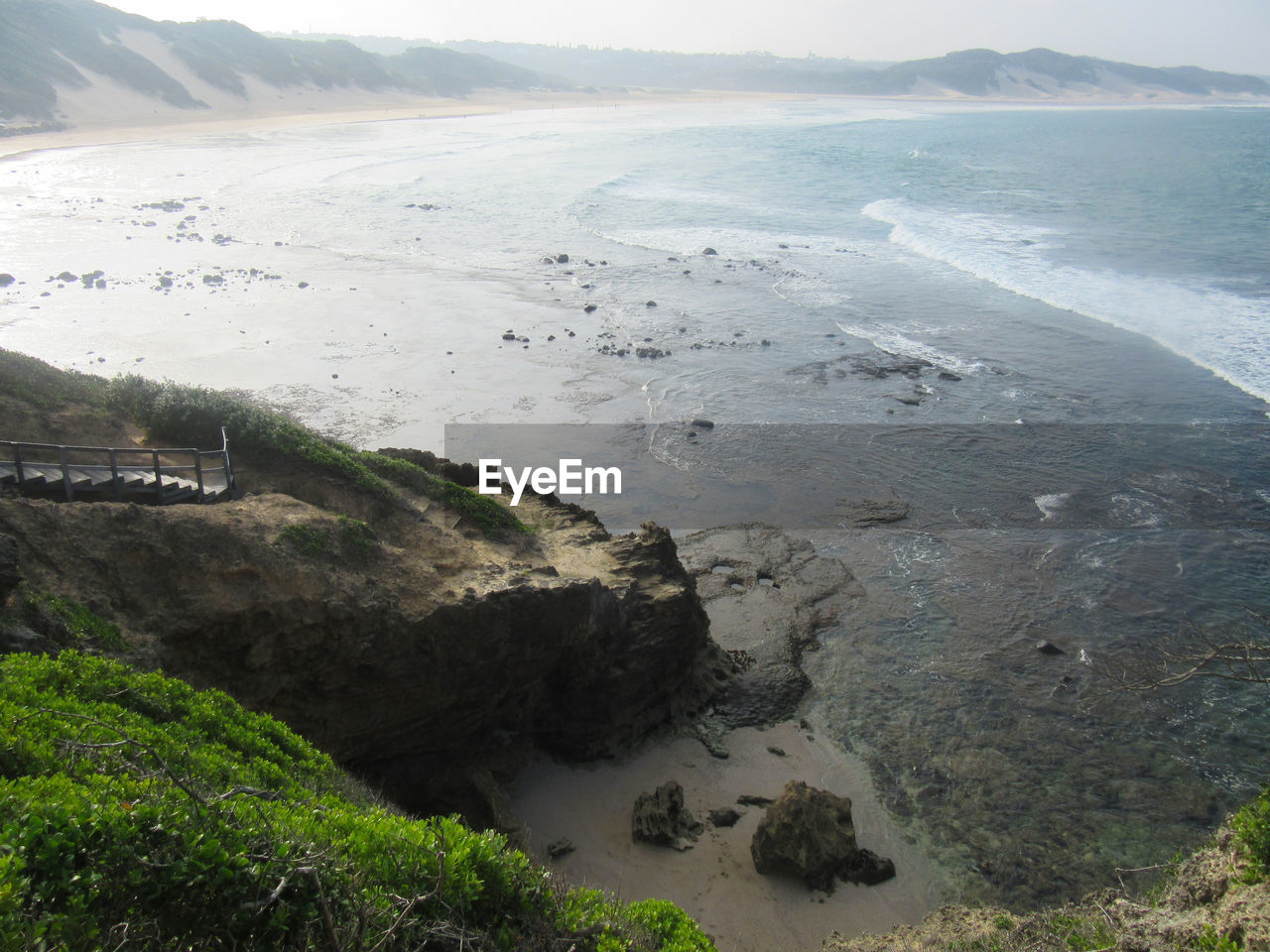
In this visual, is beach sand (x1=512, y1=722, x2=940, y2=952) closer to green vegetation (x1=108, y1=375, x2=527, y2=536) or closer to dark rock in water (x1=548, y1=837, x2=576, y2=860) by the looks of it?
dark rock in water (x1=548, y1=837, x2=576, y2=860)

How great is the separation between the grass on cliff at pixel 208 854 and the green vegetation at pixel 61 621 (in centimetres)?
72

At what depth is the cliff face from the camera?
9.75 meters

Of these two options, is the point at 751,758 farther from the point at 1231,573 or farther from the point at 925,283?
the point at 925,283

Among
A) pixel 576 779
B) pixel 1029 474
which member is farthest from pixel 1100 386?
pixel 576 779

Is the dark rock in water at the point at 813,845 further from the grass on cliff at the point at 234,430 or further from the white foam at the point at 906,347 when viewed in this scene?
the white foam at the point at 906,347

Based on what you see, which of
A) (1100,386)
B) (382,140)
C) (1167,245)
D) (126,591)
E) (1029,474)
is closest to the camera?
(126,591)

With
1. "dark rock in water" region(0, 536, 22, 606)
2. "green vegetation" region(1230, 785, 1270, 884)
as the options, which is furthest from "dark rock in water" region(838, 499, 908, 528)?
"dark rock in water" region(0, 536, 22, 606)

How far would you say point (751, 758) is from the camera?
13.0m

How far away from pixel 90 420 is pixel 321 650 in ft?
20.7

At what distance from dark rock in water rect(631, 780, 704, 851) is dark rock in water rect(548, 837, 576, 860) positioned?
2.90 ft

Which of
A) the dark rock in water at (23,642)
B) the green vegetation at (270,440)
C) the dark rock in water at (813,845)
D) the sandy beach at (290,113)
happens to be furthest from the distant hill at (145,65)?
the dark rock in water at (813,845)

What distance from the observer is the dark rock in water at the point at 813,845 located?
10.7 meters

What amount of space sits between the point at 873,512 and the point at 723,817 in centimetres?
1004

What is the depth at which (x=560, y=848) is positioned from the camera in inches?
443
